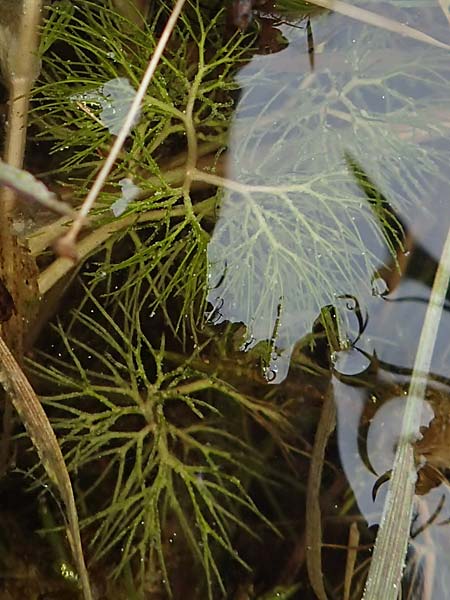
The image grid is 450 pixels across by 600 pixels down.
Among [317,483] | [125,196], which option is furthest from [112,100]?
[317,483]

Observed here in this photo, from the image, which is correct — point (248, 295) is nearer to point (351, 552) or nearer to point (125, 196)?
point (125, 196)

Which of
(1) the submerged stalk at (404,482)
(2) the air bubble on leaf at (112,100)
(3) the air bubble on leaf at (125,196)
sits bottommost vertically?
(1) the submerged stalk at (404,482)

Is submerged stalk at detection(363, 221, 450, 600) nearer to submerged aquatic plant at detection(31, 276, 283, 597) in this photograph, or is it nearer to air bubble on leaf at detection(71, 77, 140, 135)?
submerged aquatic plant at detection(31, 276, 283, 597)

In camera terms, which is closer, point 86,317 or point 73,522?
point 73,522

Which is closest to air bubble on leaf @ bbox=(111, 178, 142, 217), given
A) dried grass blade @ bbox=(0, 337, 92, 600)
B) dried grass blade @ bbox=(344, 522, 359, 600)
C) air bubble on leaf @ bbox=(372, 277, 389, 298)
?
dried grass blade @ bbox=(0, 337, 92, 600)

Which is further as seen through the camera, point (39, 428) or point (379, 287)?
point (379, 287)

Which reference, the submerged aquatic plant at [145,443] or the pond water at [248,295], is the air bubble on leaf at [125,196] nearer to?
the pond water at [248,295]

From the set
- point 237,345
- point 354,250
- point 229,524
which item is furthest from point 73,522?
point 354,250

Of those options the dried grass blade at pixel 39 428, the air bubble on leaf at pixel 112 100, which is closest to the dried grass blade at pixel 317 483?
the dried grass blade at pixel 39 428

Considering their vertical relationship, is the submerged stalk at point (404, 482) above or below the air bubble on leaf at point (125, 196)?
below

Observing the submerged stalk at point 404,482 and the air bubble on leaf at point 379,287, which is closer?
the submerged stalk at point 404,482

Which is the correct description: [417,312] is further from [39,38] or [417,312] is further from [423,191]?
[39,38]
